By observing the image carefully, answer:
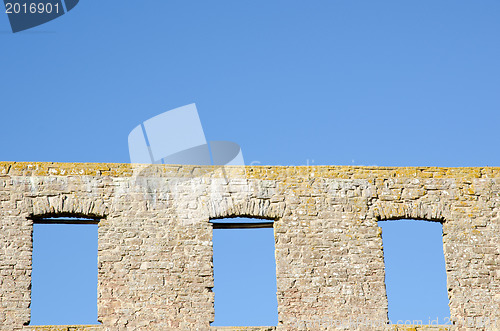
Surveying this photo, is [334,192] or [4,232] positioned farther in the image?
[334,192]

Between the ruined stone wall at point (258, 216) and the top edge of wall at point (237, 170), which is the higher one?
the top edge of wall at point (237, 170)

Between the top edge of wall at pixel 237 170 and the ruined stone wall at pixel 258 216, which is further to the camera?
the top edge of wall at pixel 237 170

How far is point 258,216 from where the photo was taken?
49.9 feet

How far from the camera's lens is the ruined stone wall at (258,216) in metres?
14.5

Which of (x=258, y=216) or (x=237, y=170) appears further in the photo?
(x=237, y=170)

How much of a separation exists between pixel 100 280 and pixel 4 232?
1633 mm

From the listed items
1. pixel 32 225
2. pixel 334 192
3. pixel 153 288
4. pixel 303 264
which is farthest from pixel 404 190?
pixel 32 225

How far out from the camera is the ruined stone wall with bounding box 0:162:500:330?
1454cm

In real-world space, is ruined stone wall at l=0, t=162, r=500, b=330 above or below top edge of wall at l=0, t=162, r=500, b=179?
below

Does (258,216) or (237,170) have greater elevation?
(237,170)

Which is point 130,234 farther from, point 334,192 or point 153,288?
point 334,192

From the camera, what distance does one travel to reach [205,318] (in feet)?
47.7

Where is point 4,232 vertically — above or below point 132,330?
above

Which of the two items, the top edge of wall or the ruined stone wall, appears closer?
the ruined stone wall
